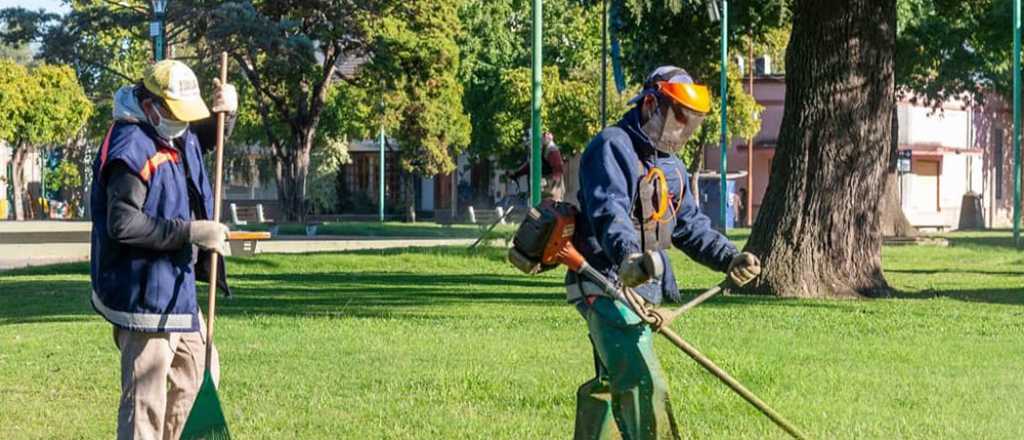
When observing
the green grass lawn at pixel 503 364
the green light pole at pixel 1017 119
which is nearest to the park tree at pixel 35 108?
the green light pole at pixel 1017 119

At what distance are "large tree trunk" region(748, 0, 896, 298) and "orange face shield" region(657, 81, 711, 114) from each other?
38.8 ft

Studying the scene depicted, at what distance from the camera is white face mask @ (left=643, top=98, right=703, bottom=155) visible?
6.12 metres

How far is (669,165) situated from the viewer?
6234 mm

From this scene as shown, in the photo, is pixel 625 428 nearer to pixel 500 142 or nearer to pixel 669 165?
pixel 669 165

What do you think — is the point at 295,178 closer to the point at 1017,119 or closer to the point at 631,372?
the point at 1017,119

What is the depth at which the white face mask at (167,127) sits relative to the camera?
601cm

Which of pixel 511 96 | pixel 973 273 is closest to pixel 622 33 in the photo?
pixel 973 273

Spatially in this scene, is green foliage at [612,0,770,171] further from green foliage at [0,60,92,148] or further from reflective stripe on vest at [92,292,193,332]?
green foliage at [0,60,92,148]

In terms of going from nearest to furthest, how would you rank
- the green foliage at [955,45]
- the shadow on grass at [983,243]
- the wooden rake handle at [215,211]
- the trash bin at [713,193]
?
the wooden rake handle at [215,211]
the shadow on grass at [983,243]
the green foliage at [955,45]
the trash bin at [713,193]

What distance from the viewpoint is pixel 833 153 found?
17.8 metres

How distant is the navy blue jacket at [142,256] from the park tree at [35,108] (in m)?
56.9

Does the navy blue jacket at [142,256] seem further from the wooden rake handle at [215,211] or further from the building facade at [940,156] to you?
the building facade at [940,156]

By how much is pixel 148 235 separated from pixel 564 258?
1482 mm

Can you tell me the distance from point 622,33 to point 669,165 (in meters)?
17.4
